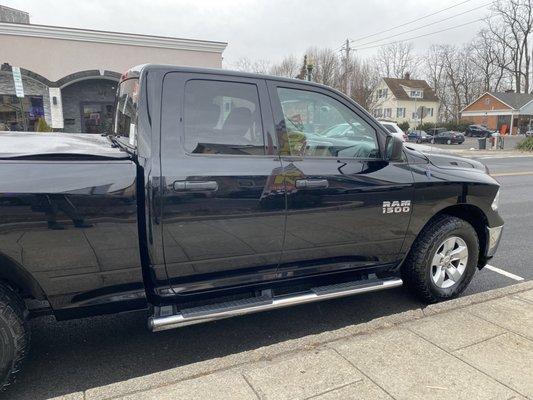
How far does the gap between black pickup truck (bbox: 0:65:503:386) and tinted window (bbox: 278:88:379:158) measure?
1 cm

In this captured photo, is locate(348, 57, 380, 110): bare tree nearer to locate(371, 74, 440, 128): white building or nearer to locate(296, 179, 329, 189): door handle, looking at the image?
locate(371, 74, 440, 128): white building

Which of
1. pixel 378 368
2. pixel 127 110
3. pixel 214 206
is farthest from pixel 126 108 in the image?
pixel 378 368

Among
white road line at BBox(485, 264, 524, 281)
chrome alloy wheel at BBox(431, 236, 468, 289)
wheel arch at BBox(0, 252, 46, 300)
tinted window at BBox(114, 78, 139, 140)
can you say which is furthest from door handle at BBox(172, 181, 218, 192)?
white road line at BBox(485, 264, 524, 281)

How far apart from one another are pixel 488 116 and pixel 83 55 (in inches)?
2367

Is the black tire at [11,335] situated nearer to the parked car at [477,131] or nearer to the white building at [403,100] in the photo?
the parked car at [477,131]

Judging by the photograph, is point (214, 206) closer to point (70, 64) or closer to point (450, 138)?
point (70, 64)

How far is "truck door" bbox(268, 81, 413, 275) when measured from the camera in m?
3.00

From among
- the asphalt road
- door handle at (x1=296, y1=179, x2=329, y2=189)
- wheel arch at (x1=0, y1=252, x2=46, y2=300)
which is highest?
door handle at (x1=296, y1=179, x2=329, y2=189)

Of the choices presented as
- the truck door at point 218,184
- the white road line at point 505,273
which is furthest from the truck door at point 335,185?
the white road line at point 505,273

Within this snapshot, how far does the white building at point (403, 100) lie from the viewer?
214ft

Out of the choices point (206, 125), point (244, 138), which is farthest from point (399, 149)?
point (206, 125)

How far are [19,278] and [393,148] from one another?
268cm

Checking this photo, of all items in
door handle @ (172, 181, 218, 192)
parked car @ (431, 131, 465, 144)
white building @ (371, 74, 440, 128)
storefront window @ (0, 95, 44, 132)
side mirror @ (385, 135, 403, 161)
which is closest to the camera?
door handle @ (172, 181, 218, 192)

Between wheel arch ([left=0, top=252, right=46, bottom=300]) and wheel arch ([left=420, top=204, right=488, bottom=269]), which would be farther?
wheel arch ([left=420, top=204, right=488, bottom=269])
